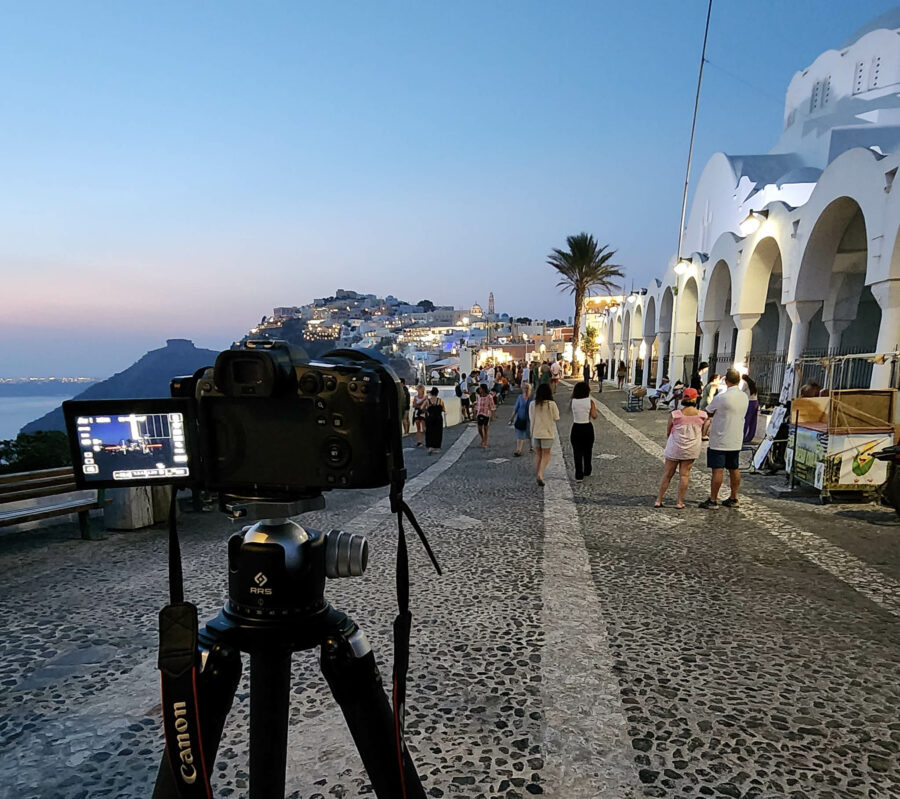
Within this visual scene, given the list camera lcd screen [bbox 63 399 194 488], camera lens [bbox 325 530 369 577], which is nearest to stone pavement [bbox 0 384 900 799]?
camera lens [bbox 325 530 369 577]

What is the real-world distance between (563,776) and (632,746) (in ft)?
1.20

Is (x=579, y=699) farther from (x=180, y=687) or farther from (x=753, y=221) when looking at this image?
(x=753, y=221)

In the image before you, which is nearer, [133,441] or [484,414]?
[133,441]

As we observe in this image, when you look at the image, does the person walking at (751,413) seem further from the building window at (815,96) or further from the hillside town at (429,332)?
the hillside town at (429,332)

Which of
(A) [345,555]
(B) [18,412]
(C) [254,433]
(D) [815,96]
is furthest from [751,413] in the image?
(B) [18,412]

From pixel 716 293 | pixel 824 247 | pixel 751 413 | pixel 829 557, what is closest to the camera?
pixel 829 557

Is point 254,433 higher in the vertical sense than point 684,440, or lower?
higher

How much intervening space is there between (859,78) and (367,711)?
117 feet

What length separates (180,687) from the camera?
41.6 inches

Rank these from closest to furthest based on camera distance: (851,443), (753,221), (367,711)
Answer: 1. (367,711)
2. (851,443)
3. (753,221)

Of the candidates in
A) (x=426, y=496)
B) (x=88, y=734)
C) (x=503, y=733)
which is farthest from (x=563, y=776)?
(x=426, y=496)

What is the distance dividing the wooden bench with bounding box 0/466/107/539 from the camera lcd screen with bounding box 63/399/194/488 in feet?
14.7

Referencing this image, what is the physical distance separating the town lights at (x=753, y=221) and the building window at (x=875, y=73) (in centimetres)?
1953

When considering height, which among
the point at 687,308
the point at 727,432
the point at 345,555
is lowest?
the point at 727,432
